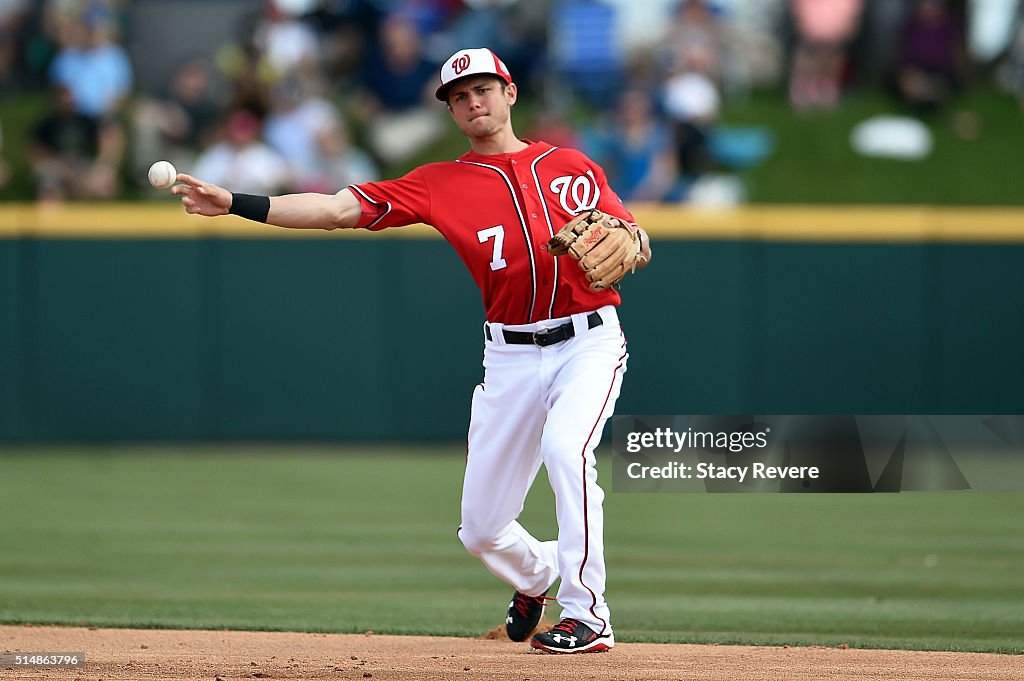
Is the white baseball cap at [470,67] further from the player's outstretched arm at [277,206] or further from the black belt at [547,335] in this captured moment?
the black belt at [547,335]

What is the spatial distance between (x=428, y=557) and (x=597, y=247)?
3.26m

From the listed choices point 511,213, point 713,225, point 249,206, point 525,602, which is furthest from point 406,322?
point 249,206

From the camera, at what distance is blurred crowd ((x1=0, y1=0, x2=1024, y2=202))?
13.1m

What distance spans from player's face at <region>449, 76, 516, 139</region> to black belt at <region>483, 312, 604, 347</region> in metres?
0.75

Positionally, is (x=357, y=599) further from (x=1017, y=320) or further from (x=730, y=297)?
(x=1017, y=320)

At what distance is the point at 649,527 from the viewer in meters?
9.17

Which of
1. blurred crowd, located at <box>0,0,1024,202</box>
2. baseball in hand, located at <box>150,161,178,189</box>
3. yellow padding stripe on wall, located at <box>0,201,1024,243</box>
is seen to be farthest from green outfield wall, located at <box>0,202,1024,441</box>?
baseball in hand, located at <box>150,161,178,189</box>

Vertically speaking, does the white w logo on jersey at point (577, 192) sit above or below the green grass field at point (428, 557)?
above

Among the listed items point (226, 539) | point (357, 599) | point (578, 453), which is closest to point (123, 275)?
point (226, 539)

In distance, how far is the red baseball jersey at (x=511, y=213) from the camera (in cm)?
552

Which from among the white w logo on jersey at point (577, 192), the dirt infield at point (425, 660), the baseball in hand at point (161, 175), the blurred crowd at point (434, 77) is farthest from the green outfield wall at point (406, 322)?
the baseball in hand at point (161, 175)

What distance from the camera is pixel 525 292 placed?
553 cm

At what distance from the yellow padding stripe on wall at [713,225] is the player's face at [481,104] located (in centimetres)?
664

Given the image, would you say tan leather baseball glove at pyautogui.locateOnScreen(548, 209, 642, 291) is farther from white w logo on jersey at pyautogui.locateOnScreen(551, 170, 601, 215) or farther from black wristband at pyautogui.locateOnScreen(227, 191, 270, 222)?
A: black wristband at pyautogui.locateOnScreen(227, 191, 270, 222)
